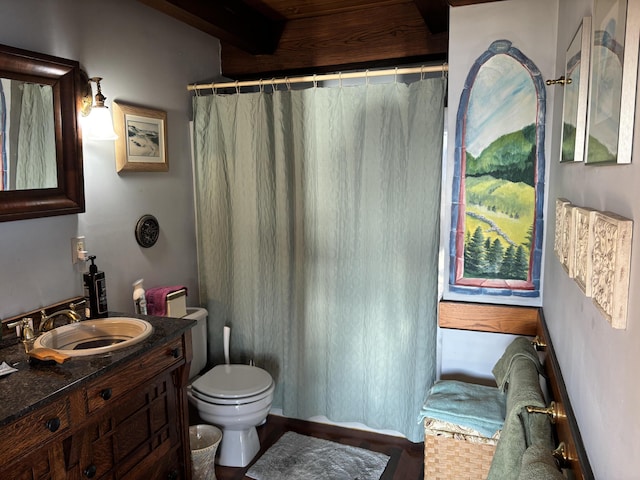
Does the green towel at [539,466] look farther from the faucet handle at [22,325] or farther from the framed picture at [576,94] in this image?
the faucet handle at [22,325]

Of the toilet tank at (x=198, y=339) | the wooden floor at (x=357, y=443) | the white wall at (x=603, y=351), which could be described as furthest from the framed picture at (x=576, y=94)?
the toilet tank at (x=198, y=339)

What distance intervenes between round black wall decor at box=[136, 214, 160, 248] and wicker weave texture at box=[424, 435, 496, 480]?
5.33 feet

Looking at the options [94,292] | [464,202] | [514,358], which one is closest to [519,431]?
[514,358]

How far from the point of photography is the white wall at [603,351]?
70 centimetres

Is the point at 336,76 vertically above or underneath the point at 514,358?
above

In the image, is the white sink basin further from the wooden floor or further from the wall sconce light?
the wooden floor

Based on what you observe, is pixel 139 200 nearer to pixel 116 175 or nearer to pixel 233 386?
pixel 116 175

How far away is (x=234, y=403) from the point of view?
2.31 meters

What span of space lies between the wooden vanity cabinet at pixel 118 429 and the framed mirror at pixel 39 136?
0.74 metres

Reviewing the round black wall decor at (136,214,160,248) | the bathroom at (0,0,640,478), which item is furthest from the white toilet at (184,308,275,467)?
the bathroom at (0,0,640,478)

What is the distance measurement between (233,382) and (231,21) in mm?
1847

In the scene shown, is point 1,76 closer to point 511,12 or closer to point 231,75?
point 231,75

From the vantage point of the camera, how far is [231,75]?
303 centimetres

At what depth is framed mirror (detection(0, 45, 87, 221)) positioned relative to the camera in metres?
1.76
